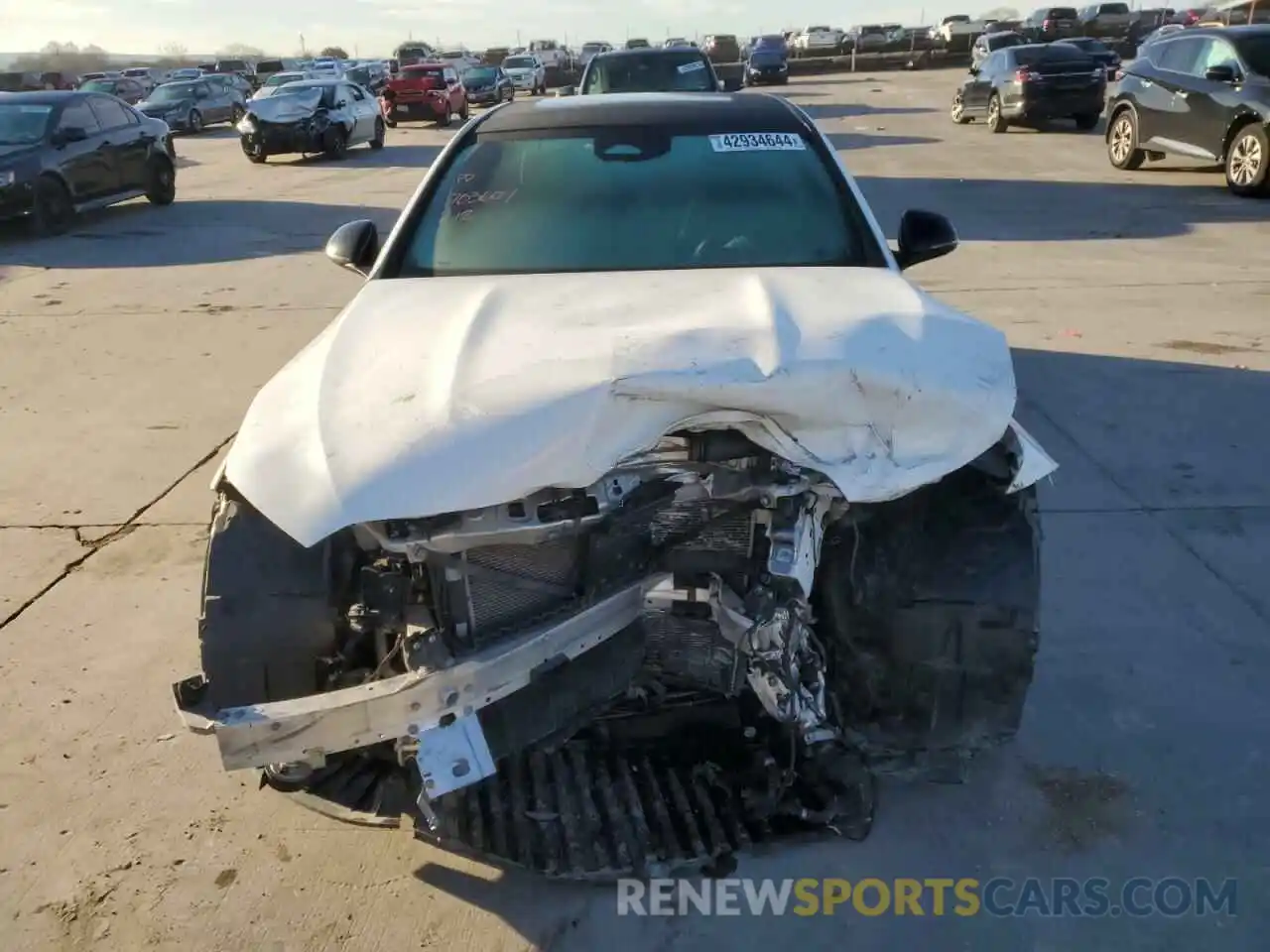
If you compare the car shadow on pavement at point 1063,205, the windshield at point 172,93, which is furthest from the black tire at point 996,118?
the windshield at point 172,93

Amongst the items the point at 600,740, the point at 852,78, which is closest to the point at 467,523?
the point at 600,740

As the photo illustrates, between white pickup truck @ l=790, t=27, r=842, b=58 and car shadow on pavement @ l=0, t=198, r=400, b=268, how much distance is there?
1593 inches

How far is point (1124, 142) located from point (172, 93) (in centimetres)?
2595

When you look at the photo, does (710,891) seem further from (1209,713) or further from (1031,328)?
(1031,328)

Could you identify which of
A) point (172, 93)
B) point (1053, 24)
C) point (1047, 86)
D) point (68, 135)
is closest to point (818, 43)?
point (1053, 24)

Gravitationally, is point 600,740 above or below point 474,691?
below

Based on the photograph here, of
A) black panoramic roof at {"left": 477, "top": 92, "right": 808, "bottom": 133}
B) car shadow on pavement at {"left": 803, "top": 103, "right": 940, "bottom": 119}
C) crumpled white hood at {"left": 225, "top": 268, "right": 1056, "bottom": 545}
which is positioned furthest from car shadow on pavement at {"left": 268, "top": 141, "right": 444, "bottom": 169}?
crumpled white hood at {"left": 225, "top": 268, "right": 1056, "bottom": 545}

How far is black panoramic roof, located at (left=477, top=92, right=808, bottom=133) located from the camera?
4.13m

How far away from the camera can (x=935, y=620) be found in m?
2.81

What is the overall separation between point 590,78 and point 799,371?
1233cm

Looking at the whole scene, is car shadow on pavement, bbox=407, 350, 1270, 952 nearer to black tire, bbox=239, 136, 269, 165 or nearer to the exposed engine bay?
the exposed engine bay

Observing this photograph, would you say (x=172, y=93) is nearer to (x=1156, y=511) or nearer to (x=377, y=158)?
(x=377, y=158)


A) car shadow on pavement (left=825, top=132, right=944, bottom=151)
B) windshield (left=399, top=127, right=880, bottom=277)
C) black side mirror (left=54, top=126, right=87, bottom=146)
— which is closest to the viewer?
windshield (left=399, top=127, right=880, bottom=277)

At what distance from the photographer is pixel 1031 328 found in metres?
7.63
